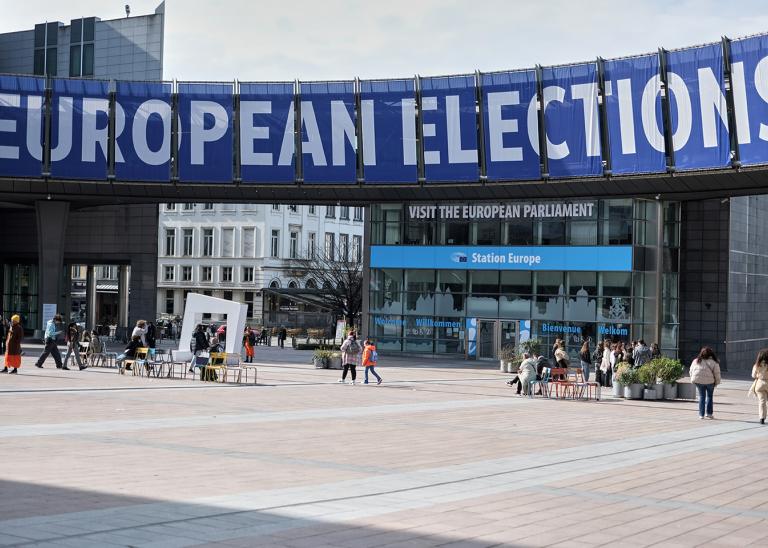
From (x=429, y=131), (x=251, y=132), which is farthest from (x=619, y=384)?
(x=251, y=132)

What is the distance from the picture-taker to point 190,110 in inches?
1898

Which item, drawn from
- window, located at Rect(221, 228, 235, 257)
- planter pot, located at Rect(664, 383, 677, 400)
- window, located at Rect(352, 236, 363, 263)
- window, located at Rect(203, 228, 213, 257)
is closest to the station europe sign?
planter pot, located at Rect(664, 383, 677, 400)

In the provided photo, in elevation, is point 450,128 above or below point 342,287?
above

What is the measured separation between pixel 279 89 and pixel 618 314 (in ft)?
59.2

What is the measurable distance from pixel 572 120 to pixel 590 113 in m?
0.91

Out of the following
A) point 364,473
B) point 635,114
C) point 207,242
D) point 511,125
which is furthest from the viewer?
point 207,242

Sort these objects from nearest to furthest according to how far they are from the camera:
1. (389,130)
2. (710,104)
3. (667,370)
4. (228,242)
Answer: (667,370), (710,104), (389,130), (228,242)

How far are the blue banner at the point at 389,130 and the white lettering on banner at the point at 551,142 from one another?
595 centimetres

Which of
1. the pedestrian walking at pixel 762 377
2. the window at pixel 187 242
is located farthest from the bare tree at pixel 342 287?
the pedestrian walking at pixel 762 377

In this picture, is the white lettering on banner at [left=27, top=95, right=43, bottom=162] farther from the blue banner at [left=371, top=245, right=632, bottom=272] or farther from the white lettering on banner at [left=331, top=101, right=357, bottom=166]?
the blue banner at [left=371, top=245, right=632, bottom=272]

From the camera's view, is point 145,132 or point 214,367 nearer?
point 214,367

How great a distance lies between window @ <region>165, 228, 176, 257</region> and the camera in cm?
10194

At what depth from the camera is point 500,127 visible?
4594 centimetres

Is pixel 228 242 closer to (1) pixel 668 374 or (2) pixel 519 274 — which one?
(2) pixel 519 274
